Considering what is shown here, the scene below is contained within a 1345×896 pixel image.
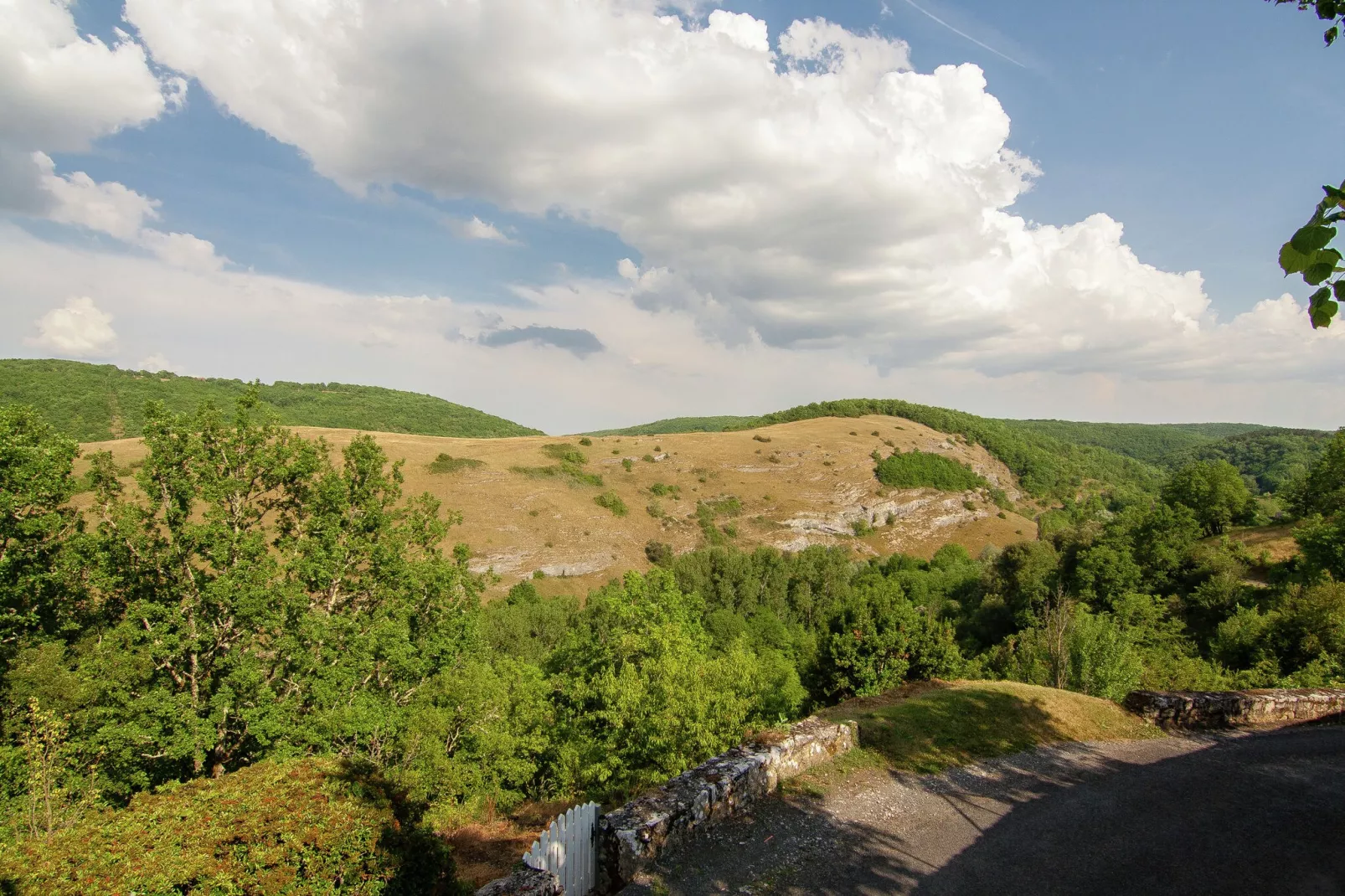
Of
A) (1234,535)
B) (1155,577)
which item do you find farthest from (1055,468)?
(1155,577)

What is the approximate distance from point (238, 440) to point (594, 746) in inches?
618

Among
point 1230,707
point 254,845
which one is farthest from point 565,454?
point 254,845

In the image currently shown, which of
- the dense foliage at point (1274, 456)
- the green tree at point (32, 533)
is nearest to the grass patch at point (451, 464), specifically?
the green tree at point (32, 533)

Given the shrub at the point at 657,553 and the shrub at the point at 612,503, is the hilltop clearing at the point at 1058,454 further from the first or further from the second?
the shrub at the point at 657,553

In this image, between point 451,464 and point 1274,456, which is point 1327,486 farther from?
point 1274,456

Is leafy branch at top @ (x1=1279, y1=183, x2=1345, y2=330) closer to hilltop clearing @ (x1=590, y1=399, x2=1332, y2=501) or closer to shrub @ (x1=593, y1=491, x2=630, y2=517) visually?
shrub @ (x1=593, y1=491, x2=630, y2=517)

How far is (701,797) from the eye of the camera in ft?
33.9

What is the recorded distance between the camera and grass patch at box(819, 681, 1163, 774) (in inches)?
543

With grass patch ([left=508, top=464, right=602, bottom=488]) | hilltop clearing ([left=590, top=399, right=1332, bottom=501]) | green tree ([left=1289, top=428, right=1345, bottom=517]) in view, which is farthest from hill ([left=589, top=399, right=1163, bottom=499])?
green tree ([left=1289, top=428, right=1345, bottom=517])

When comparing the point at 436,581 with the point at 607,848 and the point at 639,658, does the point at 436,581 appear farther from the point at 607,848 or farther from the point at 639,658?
the point at 607,848

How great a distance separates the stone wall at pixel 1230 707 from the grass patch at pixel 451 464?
274ft

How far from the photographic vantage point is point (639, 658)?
2597 centimetres

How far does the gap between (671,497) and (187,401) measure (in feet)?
329

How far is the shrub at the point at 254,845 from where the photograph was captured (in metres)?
6.58
